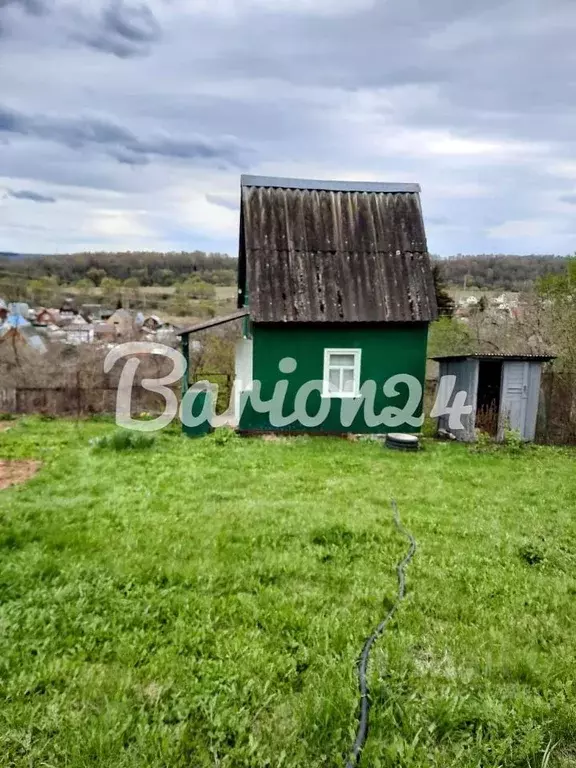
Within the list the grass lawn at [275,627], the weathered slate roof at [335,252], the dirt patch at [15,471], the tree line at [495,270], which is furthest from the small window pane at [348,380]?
the tree line at [495,270]

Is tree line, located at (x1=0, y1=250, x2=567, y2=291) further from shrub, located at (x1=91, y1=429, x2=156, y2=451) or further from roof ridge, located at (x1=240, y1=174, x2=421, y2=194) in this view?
shrub, located at (x1=91, y1=429, x2=156, y2=451)

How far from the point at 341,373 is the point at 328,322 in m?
1.23

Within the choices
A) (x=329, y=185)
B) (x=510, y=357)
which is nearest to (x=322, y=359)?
(x=510, y=357)

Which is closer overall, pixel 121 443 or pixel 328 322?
pixel 121 443

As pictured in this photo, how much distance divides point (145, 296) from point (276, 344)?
22.5 m

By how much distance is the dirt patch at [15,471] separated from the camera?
22.2ft

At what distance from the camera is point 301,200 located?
11875 millimetres

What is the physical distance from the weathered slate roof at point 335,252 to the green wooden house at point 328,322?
0.02 m

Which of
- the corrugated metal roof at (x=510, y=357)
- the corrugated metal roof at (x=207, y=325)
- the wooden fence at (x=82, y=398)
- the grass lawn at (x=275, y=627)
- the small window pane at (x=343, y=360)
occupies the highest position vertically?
the corrugated metal roof at (x=207, y=325)

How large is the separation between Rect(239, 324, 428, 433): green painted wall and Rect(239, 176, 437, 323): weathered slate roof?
0.40 meters

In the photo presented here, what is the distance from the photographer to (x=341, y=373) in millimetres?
11359

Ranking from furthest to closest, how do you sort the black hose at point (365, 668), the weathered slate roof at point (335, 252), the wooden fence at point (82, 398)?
the wooden fence at point (82, 398) < the weathered slate roof at point (335, 252) < the black hose at point (365, 668)

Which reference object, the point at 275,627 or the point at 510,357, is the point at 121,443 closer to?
the point at 275,627

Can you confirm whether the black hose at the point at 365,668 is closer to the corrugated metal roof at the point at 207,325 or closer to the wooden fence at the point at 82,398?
the corrugated metal roof at the point at 207,325
